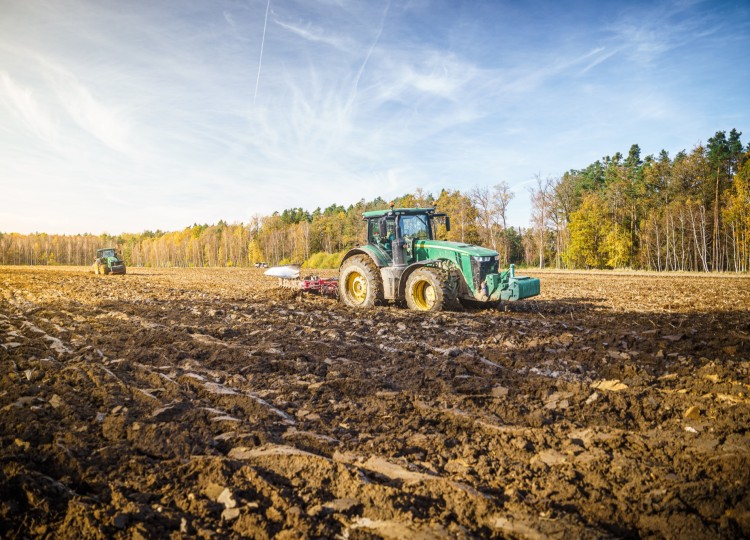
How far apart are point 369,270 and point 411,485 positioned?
27.6 feet

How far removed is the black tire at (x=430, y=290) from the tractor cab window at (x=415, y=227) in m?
1.32

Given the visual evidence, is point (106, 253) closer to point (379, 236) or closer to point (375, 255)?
point (379, 236)

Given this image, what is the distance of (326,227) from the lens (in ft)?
269

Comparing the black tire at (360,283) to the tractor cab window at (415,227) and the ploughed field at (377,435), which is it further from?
the ploughed field at (377,435)

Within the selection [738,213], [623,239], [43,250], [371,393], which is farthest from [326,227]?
[43,250]

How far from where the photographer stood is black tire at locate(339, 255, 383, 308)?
1101cm

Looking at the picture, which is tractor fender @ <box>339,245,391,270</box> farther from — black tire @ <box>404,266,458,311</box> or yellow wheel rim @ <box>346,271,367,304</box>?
black tire @ <box>404,266,458,311</box>

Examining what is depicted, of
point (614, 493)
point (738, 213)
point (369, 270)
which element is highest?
point (738, 213)

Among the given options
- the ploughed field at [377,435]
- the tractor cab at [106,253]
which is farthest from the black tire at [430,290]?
the tractor cab at [106,253]

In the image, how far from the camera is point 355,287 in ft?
39.9

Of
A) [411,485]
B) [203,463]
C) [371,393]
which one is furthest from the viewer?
[371,393]

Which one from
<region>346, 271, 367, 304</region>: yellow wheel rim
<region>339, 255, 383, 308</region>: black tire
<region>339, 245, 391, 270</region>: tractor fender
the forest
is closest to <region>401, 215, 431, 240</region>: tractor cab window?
<region>339, 245, 391, 270</region>: tractor fender

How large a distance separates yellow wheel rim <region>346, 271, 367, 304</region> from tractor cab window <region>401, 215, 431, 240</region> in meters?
1.83

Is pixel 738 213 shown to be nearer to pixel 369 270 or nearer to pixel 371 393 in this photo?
pixel 369 270
